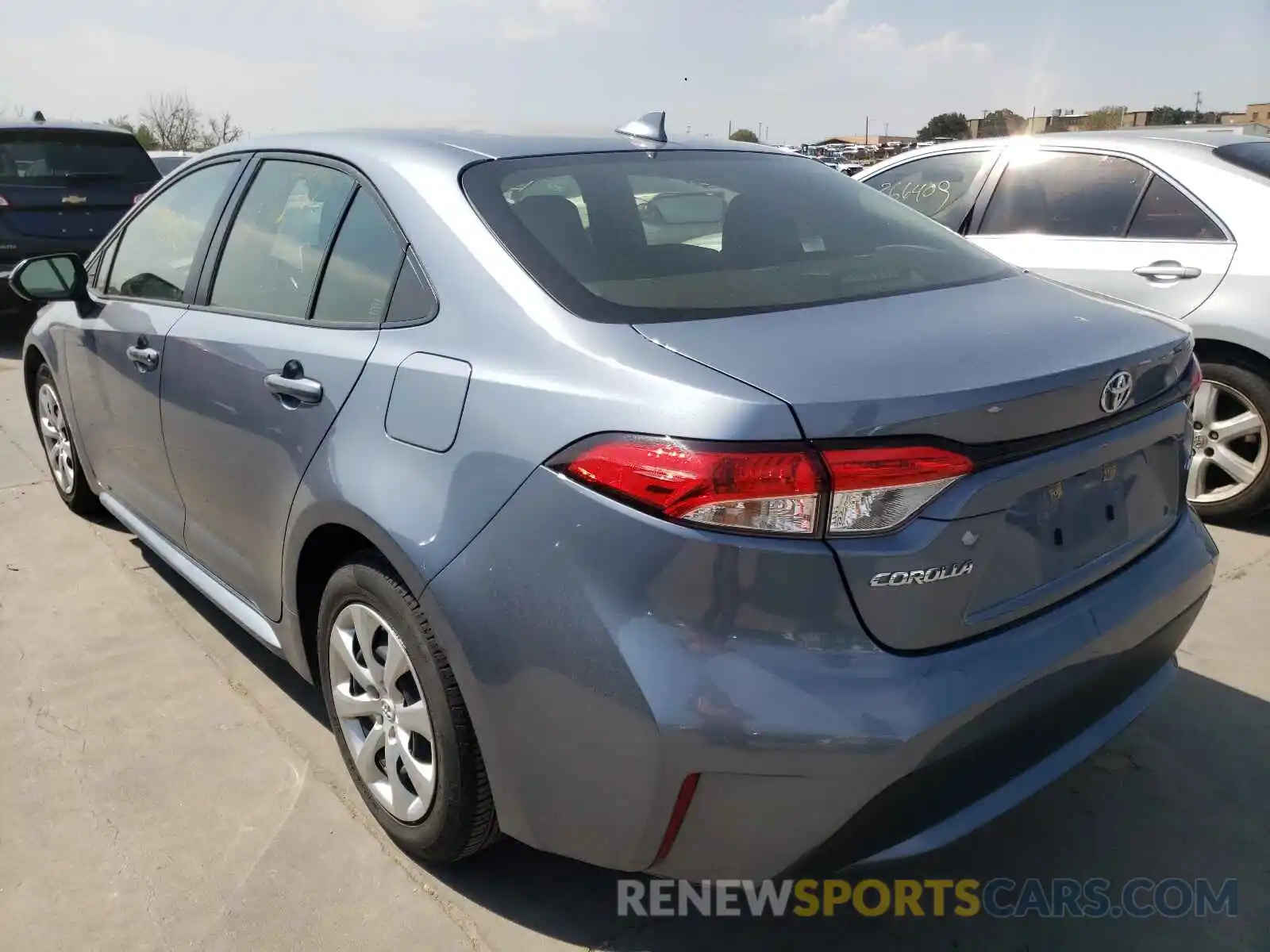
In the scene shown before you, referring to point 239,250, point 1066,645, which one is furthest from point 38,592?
point 1066,645

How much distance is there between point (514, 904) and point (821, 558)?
1172 millimetres

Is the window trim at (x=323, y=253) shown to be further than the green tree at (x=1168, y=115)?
No

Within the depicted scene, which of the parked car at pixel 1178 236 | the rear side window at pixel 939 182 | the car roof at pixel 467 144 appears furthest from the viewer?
the rear side window at pixel 939 182

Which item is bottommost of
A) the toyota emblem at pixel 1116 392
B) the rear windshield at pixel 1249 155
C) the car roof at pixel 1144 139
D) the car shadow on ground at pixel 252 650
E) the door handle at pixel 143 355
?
the car shadow on ground at pixel 252 650

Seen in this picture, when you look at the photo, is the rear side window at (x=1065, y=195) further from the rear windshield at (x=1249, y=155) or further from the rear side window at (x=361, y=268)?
the rear side window at (x=361, y=268)

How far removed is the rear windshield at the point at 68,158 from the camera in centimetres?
859

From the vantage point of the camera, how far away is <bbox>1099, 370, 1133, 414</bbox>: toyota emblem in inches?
75.0

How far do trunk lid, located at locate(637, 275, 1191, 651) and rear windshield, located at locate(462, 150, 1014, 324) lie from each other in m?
0.14

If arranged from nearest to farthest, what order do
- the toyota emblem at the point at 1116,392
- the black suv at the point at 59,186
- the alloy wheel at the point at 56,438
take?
1. the toyota emblem at the point at 1116,392
2. the alloy wheel at the point at 56,438
3. the black suv at the point at 59,186

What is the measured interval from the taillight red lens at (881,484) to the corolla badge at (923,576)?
0.08 meters

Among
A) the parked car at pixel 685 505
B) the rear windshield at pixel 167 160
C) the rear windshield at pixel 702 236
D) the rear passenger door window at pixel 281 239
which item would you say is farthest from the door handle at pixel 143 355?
the rear windshield at pixel 167 160

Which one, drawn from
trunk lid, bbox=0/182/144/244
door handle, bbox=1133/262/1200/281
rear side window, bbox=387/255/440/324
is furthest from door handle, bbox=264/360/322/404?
trunk lid, bbox=0/182/144/244

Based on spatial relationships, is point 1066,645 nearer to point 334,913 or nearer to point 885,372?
point 885,372

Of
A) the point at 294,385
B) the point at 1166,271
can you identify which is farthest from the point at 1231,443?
the point at 294,385
